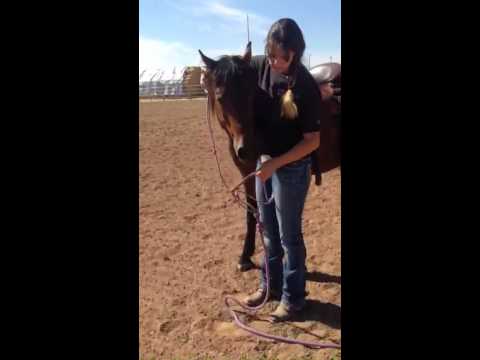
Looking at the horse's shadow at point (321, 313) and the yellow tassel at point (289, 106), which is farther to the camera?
the horse's shadow at point (321, 313)

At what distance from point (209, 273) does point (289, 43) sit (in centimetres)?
202

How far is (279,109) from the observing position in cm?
225

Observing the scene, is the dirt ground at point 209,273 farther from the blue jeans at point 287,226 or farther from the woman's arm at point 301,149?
the woman's arm at point 301,149

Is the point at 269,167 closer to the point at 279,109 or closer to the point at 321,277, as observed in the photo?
the point at 279,109

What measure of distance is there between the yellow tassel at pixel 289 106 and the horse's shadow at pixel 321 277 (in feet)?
5.08

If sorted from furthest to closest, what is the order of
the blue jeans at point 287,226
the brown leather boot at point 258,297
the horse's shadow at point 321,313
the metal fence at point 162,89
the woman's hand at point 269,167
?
the metal fence at point 162,89, the brown leather boot at point 258,297, the horse's shadow at point 321,313, the blue jeans at point 287,226, the woman's hand at point 269,167

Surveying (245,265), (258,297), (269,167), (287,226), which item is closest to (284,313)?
(258,297)

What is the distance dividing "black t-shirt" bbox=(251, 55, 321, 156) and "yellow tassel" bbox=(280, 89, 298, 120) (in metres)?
0.02

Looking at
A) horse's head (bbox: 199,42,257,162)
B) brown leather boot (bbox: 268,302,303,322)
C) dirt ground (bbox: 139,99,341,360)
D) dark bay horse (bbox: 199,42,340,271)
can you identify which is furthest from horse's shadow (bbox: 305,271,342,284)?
horse's head (bbox: 199,42,257,162)

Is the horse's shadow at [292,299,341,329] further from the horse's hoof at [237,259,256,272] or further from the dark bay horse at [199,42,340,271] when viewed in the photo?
the dark bay horse at [199,42,340,271]

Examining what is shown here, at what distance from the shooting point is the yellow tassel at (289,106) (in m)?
2.14

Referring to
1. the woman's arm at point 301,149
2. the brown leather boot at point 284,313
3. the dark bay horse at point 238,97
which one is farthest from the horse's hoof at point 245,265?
the woman's arm at point 301,149

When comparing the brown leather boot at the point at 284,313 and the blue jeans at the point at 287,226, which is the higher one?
the blue jeans at the point at 287,226
